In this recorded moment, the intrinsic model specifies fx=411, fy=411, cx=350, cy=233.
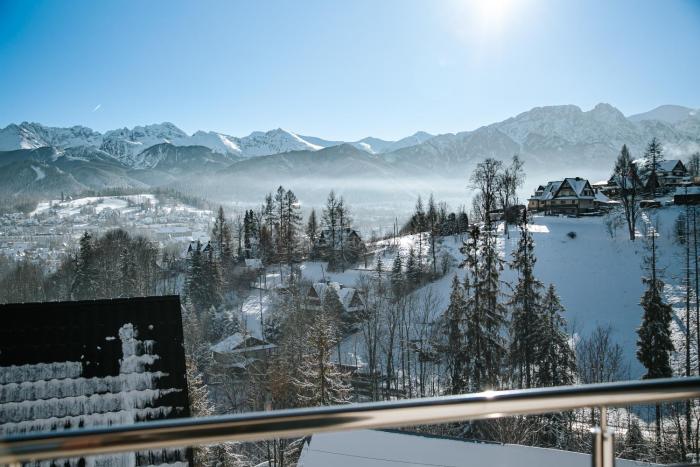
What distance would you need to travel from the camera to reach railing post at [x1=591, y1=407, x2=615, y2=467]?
4.16ft

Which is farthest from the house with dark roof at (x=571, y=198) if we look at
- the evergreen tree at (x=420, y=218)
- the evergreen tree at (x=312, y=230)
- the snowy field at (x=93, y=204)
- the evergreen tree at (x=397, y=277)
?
the snowy field at (x=93, y=204)

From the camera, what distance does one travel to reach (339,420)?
3.56 feet

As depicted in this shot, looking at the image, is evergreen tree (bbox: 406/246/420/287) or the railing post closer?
the railing post

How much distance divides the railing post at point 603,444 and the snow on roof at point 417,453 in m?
6.48

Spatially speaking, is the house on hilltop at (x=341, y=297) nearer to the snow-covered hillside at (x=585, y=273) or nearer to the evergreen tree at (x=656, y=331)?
the snow-covered hillside at (x=585, y=273)

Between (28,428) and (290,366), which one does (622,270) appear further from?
(28,428)

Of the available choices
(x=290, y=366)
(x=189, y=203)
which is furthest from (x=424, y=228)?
(x=189, y=203)

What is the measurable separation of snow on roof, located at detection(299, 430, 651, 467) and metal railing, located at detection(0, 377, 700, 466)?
6.66 metres

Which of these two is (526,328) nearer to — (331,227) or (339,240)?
(339,240)

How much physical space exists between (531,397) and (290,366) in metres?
21.8

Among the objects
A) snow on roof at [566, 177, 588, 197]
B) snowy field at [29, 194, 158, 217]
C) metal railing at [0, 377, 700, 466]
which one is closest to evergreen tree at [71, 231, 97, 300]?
metal railing at [0, 377, 700, 466]

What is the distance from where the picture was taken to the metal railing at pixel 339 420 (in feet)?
3.29

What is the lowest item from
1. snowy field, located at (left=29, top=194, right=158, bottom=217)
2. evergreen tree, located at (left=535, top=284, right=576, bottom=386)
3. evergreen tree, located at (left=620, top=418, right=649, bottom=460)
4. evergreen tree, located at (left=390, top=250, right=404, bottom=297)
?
evergreen tree, located at (left=620, top=418, right=649, bottom=460)

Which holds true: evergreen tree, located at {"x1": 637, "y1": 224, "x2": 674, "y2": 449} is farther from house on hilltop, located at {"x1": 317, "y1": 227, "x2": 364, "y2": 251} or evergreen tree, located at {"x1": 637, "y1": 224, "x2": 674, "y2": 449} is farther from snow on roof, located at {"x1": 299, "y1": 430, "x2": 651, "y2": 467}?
house on hilltop, located at {"x1": 317, "y1": 227, "x2": 364, "y2": 251}
